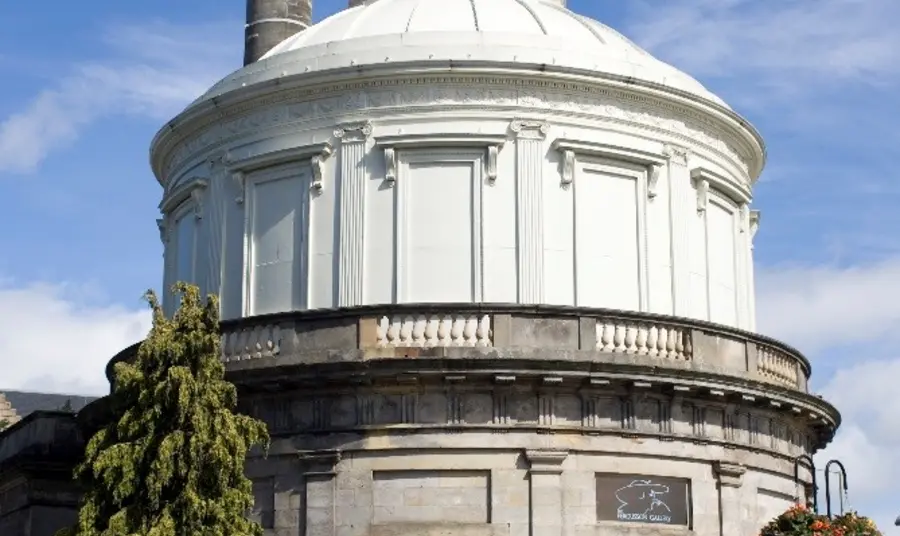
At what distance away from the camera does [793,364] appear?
34000 mm

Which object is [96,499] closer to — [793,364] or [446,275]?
[446,275]

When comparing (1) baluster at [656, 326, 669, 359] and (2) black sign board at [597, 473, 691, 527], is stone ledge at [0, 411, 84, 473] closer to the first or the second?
(2) black sign board at [597, 473, 691, 527]

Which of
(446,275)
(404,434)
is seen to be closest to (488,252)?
(446,275)

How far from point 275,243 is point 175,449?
982 centimetres

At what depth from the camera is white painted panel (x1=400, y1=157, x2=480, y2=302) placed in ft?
110

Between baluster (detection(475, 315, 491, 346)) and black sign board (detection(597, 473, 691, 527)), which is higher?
baluster (detection(475, 315, 491, 346))

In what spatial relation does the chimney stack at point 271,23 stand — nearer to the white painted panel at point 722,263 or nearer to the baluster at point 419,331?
the white painted panel at point 722,263

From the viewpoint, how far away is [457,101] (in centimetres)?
3425

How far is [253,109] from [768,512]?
13107 millimetres

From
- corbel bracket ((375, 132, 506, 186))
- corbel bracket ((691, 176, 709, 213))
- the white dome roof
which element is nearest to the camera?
corbel bracket ((375, 132, 506, 186))

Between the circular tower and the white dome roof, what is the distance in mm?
79

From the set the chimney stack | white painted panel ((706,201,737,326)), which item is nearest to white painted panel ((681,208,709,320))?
white painted panel ((706,201,737,326))

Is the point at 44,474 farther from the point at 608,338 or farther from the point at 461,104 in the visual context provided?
the point at 608,338

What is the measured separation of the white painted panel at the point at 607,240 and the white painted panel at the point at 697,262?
1432mm
